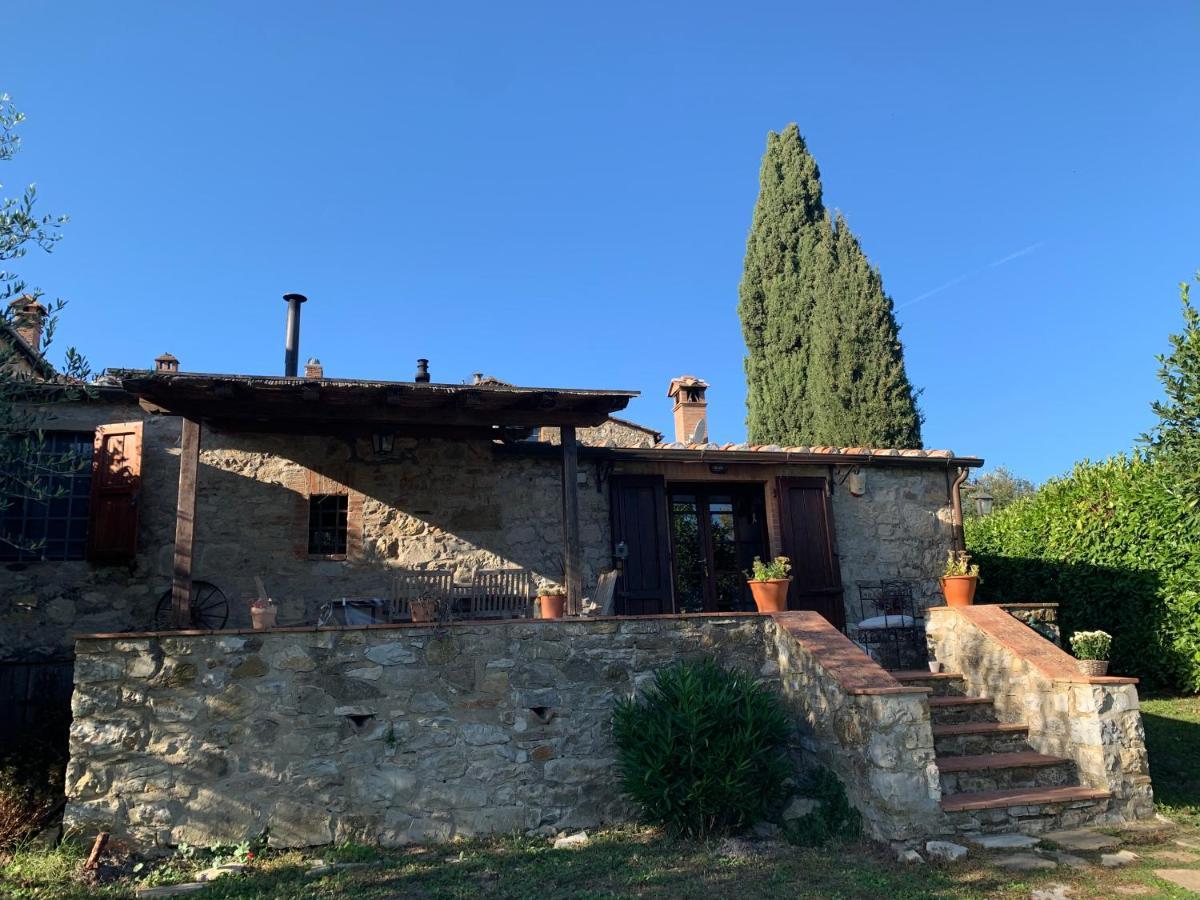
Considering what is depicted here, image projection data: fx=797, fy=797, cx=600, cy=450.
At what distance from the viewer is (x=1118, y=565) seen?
32.1 feet

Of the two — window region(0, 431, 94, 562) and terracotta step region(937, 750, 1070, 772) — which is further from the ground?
window region(0, 431, 94, 562)

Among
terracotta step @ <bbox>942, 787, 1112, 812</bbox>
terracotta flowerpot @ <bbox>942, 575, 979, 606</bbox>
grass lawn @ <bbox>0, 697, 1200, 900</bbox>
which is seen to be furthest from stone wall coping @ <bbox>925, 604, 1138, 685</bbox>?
grass lawn @ <bbox>0, 697, 1200, 900</bbox>

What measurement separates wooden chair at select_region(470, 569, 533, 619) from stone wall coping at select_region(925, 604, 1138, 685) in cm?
406

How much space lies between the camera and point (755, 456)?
9398mm

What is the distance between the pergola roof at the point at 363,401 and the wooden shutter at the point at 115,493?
1.16 metres

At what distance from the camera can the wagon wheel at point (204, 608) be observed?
7875 mm

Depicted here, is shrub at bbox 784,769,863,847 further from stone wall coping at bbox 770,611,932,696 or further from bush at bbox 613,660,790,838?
stone wall coping at bbox 770,611,932,696

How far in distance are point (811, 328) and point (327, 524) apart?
44.4 ft

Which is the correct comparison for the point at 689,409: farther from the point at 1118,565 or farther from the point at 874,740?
the point at 874,740

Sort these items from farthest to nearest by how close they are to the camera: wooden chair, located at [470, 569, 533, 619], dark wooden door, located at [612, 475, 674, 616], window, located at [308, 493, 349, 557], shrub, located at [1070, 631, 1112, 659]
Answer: dark wooden door, located at [612, 475, 674, 616], window, located at [308, 493, 349, 557], wooden chair, located at [470, 569, 533, 619], shrub, located at [1070, 631, 1112, 659]

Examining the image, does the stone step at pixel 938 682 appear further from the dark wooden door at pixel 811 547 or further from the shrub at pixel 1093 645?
the dark wooden door at pixel 811 547

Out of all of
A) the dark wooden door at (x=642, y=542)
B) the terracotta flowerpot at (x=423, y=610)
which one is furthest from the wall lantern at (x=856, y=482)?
the terracotta flowerpot at (x=423, y=610)

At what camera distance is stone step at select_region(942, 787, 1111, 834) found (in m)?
5.61

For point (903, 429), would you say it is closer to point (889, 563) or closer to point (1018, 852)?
point (889, 563)
